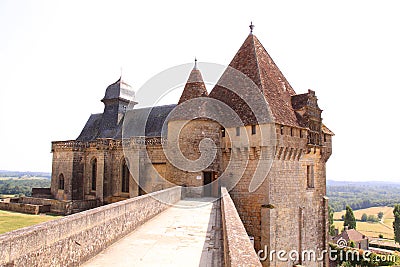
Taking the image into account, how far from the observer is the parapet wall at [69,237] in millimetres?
4004

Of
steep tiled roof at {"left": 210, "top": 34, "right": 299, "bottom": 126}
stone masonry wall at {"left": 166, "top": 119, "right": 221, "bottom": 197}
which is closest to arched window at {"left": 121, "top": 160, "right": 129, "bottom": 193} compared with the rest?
stone masonry wall at {"left": 166, "top": 119, "right": 221, "bottom": 197}

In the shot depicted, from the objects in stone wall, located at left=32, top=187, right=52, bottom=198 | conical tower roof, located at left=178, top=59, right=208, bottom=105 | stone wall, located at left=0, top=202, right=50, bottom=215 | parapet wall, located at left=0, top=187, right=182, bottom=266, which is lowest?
stone wall, located at left=0, top=202, right=50, bottom=215

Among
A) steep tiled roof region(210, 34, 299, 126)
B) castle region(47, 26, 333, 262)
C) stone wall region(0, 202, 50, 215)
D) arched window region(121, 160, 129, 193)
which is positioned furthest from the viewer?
arched window region(121, 160, 129, 193)

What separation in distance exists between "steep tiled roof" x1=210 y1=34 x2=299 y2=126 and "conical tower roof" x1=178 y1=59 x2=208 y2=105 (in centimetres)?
73

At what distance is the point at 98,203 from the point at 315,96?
16.6m

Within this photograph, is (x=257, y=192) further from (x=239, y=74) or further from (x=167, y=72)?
(x=167, y=72)

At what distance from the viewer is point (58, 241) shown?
4836mm

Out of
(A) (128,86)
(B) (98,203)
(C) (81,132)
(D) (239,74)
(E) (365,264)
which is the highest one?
(A) (128,86)

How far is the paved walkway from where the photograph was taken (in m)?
5.93

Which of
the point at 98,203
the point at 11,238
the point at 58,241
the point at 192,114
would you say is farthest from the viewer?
the point at 98,203

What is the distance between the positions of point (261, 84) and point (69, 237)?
41.8 ft

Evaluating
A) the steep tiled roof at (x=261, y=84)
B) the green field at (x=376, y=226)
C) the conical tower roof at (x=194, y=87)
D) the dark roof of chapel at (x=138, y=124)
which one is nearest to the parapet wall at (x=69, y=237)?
the steep tiled roof at (x=261, y=84)

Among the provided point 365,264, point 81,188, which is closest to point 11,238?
point 81,188

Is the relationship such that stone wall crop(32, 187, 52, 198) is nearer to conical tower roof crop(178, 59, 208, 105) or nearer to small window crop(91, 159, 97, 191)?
small window crop(91, 159, 97, 191)
